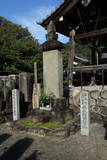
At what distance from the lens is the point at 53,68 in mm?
7684

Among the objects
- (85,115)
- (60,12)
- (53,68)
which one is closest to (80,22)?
(60,12)

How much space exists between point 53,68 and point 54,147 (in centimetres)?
343

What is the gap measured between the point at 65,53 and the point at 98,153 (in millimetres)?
14366

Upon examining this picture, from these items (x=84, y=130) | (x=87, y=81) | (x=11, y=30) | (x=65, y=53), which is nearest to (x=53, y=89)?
(x=84, y=130)

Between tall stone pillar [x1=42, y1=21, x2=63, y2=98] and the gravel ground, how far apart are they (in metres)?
2.20

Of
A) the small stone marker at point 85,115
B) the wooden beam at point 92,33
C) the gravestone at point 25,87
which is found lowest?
the small stone marker at point 85,115

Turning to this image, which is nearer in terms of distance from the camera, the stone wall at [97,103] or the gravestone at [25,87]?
the stone wall at [97,103]

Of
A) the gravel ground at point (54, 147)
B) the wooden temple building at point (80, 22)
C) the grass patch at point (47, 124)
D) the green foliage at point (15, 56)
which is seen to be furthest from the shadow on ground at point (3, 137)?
the green foliage at point (15, 56)

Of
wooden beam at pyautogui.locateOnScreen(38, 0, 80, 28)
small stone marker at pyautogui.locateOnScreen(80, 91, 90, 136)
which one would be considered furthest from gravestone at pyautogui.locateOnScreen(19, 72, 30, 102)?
small stone marker at pyautogui.locateOnScreen(80, 91, 90, 136)

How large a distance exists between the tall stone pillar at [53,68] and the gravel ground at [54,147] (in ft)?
7.21

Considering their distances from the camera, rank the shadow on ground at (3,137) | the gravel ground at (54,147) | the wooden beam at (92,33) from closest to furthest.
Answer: the gravel ground at (54,147), the shadow on ground at (3,137), the wooden beam at (92,33)

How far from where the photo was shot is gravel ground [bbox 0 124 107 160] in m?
4.30

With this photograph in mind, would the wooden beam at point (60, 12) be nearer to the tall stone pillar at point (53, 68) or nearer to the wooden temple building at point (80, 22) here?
the wooden temple building at point (80, 22)

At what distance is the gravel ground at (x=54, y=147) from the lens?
4297mm
